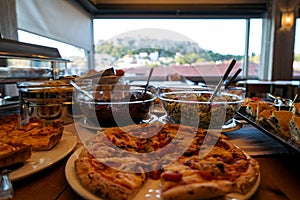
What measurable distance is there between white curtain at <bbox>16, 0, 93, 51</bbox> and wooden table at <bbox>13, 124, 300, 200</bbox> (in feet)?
7.09

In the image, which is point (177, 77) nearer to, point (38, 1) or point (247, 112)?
point (38, 1)

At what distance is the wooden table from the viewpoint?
413 mm

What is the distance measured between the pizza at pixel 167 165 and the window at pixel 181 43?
11.9 ft

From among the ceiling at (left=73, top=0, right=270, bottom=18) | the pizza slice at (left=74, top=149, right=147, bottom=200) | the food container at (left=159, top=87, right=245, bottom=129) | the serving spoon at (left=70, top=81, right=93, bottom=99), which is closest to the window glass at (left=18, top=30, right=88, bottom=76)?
the ceiling at (left=73, top=0, right=270, bottom=18)

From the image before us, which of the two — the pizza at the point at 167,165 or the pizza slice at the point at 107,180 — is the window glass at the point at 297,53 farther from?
the pizza slice at the point at 107,180

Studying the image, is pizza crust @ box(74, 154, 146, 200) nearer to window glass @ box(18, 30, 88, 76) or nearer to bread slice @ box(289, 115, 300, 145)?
bread slice @ box(289, 115, 300, 145)

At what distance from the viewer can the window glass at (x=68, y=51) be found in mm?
2373

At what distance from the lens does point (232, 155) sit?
1.63ft

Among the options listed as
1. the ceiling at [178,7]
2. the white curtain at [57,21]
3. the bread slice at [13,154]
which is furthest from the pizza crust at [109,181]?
the ceiling at [178,7]

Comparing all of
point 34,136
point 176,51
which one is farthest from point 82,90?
point 176,51

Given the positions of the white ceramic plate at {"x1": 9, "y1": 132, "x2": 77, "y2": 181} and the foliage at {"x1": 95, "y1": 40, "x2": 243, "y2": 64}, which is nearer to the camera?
the white ceramic plate at {"x1": 9, "y1": 132, "x2": 77, "y2": 181}

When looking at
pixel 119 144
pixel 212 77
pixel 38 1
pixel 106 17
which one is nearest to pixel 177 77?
pixel 212 77

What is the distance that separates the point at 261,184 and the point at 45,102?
73cm

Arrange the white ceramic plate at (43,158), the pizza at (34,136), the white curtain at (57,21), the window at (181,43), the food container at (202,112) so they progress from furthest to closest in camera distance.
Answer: the window at (181,43)
the white curtain at (57,21)
the food container at (202,112)
the pizza at (34,136)
the white ceramic plate at (43,158)
